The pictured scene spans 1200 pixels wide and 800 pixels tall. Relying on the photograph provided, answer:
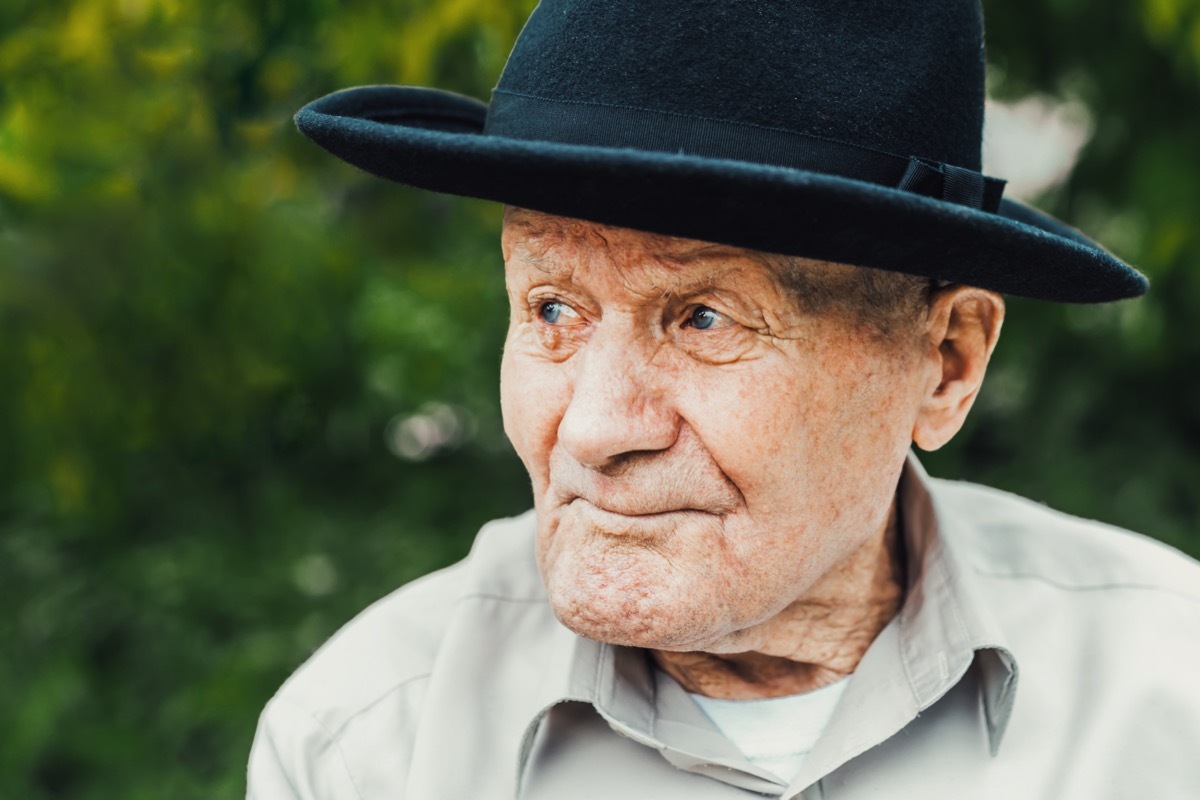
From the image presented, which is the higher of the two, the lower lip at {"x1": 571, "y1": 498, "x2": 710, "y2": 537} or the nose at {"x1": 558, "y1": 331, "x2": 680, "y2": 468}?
the nose at {"x1": 558, "y1": 331, "x2": 680, "y2": 468}

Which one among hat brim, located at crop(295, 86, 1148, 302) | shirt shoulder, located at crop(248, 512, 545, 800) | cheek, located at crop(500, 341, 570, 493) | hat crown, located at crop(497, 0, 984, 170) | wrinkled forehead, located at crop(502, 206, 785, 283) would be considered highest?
hat crown, located at crop(497, 0, 984, 170)

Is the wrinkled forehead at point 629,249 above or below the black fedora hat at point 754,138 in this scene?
below

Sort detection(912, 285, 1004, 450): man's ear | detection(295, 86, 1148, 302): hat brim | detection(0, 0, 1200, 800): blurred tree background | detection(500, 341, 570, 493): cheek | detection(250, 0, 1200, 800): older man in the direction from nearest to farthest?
1. detection(295, 86, 1148, 302): hat brim
2. detection(250, 0, 1200, 800): older man
3. detection(500, 341, 570, 493): cheek
4. detection(912, 285, 1004, 450): man's ear
5. detection(0, 0, 1200, 800): blurred tree background

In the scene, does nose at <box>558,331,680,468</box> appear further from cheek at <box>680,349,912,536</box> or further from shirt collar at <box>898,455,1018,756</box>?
shirt collar at <box>898,455,1018,756</box>

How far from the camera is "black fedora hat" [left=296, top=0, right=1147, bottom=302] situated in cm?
145

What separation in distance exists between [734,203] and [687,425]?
35 centimetres

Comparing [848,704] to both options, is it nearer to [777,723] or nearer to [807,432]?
[777,723]

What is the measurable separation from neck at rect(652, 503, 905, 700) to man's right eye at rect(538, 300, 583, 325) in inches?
23.3

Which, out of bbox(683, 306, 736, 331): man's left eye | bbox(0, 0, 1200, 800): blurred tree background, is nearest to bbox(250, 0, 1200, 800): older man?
bbox(683, 306, 736, 331): man's left eye

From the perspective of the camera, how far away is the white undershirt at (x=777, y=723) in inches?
75.3

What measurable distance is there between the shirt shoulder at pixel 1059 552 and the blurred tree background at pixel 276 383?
3.89ft

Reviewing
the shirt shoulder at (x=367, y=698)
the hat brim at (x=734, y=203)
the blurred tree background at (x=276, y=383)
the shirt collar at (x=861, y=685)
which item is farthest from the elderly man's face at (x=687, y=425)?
the blurred tree background at (x=276, y=383)

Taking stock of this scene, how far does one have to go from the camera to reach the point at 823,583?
1.99 meters

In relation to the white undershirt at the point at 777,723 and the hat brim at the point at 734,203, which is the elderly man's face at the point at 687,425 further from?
the white undershirt at the point at 777,723
